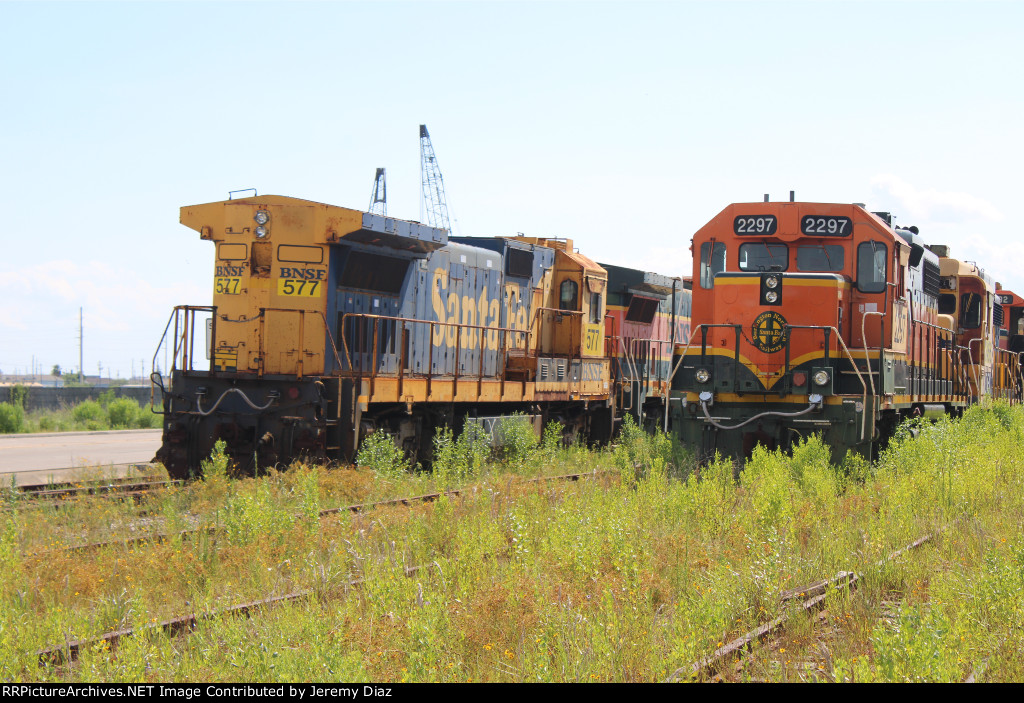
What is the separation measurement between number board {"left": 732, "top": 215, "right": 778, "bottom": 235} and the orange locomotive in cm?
1

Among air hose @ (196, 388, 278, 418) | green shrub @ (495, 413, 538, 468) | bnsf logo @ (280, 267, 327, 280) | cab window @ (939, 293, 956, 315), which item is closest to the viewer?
air hose @ (196, 388, 278, 418)

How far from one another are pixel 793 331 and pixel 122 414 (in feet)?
63.2

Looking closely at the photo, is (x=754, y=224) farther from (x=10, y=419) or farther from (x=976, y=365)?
(x=10, y=419)

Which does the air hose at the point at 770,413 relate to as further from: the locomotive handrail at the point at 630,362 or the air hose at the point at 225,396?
the locomotive handrail at the point at 630,362

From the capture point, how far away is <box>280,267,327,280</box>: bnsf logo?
1176 centimetres

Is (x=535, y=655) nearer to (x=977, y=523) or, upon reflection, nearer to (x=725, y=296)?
(x=977, y=523)

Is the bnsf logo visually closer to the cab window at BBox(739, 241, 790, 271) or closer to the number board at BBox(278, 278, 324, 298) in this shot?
the number board at BBox(278, 278, 324, 298)

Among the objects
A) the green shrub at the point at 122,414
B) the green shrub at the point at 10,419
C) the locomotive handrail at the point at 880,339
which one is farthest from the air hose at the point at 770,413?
the green shrub at the point at 122,414

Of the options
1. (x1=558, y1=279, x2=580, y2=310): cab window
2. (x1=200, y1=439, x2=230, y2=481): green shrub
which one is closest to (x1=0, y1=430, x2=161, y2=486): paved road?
(x1=200, y1=439, x2=230, y2=481): green shrub

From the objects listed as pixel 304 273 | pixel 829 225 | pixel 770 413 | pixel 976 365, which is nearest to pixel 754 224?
pixel 829 225

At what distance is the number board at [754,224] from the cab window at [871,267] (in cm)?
111

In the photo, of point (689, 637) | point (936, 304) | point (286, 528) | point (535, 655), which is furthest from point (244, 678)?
point (936, 304)

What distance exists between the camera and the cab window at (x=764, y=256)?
477 inches

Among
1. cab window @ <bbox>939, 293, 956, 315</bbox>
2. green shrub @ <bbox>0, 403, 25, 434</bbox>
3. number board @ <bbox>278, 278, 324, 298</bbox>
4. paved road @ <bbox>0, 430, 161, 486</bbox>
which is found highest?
cab window @ <bbox>939, 293, 956, 315</bbox>
